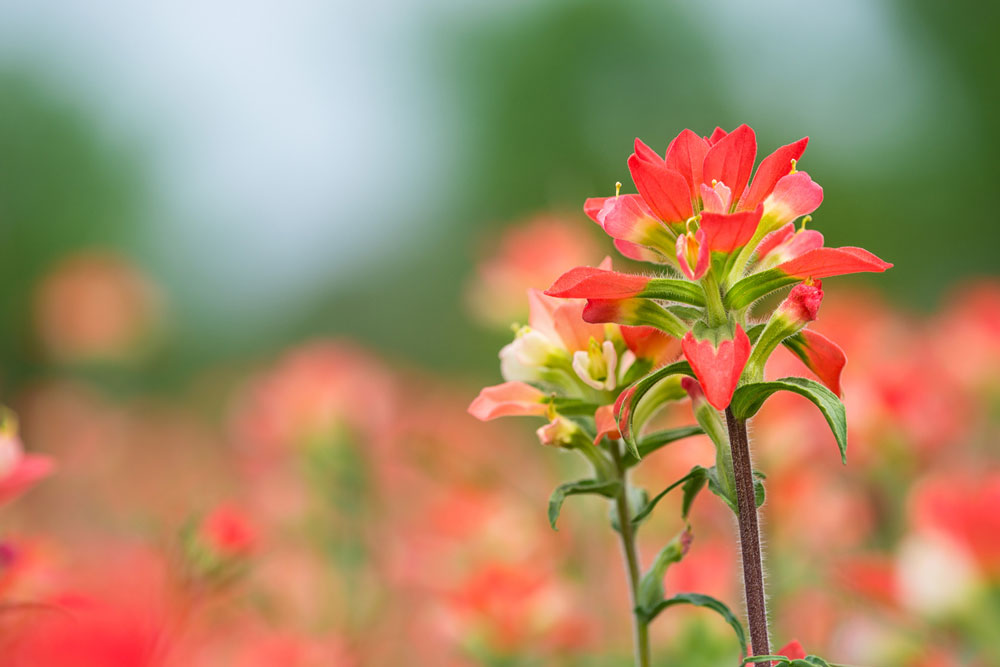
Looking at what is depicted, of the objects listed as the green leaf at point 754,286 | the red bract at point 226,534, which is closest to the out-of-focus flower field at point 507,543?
the red bract at point 226,534

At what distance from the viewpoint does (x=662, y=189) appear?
449 mm

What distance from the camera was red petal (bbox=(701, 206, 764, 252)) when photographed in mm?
413

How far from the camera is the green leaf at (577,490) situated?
48 centimetres

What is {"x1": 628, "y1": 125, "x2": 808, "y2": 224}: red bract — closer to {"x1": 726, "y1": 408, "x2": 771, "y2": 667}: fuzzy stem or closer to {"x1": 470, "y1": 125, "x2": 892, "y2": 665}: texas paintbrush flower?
{"x1": 470, "y1": 125, "x2": 892, "y2": 665}: texas paintbrush flower

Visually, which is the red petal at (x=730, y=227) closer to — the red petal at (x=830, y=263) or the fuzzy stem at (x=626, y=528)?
the red petal at (x=830, y=263)

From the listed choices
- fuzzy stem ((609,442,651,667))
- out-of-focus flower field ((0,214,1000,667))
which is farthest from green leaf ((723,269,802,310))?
out-of-focus flower field ((0,214,1000,667))

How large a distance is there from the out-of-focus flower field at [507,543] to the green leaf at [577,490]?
0.64 ft

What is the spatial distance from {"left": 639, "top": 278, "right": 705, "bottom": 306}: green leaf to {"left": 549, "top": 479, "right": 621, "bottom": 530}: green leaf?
4.5 inches

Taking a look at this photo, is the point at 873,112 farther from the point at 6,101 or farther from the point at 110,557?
the point at 6,101

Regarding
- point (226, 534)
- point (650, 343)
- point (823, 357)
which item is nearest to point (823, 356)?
point (823, 357)

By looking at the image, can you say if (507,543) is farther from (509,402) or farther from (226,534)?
(509,402)

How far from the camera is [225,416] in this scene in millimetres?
4527

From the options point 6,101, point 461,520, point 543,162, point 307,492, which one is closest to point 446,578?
point 461,520

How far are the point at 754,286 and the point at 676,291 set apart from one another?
37mm
